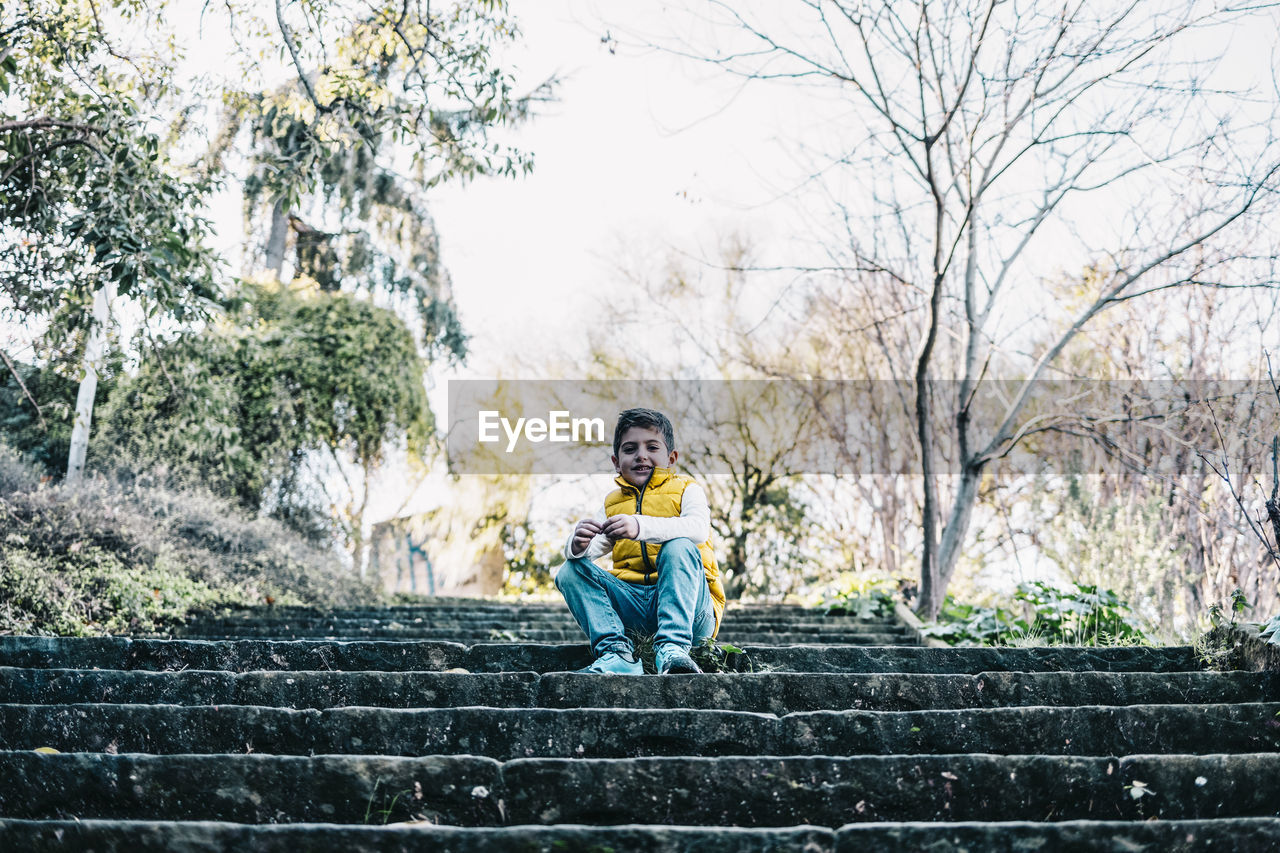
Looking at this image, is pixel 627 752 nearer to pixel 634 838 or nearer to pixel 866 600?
pixel 634 838

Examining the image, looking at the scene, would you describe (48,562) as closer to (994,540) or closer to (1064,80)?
(1064,80)

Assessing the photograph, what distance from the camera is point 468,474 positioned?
49.1 ft

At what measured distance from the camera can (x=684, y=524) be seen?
3.28 metres

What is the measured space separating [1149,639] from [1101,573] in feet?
7.43

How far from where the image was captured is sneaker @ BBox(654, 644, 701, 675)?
3002 millimetres

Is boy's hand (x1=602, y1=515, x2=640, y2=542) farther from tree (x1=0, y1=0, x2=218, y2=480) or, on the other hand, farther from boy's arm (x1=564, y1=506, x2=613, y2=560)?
tree (x1=0, y1=0, x2=218, y2=480)

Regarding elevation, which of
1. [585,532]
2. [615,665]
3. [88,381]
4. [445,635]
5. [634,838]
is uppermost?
[88,381]

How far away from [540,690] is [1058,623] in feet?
11.2

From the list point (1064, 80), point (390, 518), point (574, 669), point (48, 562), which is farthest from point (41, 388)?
point (1064, 80)

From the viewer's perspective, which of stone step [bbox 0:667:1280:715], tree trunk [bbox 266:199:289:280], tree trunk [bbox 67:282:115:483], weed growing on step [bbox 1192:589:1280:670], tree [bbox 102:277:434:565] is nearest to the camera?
stone step [bbox 0:667:1280:715]

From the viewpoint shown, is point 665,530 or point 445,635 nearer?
point 665,530

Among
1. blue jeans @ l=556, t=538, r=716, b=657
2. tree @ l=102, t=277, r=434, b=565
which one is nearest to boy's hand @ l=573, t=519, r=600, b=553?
blue jeans @ l=556, t=538, r=716, b=657

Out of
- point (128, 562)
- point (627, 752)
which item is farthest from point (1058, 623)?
point (128, 562)

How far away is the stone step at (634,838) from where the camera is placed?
5.90 ft
